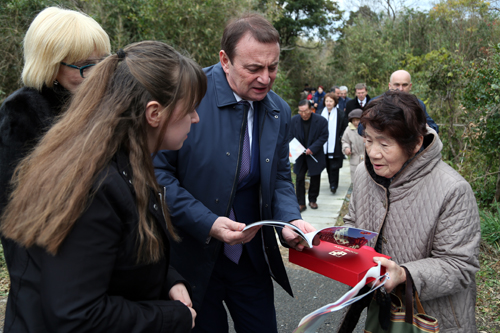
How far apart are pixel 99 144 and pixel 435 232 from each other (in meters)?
1.59

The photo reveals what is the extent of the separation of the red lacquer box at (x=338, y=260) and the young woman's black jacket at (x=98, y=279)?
72 cm

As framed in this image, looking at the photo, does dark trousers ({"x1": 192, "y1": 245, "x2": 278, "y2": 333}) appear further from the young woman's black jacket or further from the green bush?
the green bush

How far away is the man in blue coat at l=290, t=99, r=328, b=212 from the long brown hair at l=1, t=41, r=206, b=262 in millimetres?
6357

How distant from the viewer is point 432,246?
194cm

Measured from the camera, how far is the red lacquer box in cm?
165

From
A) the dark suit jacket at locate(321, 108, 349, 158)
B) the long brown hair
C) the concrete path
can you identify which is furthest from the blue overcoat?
the dark suit jacket at locate(321, 108, 349, 158)

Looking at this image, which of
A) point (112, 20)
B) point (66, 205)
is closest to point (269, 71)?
point (66, 205)

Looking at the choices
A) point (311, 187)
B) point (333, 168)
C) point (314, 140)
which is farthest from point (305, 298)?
point (333, 168)

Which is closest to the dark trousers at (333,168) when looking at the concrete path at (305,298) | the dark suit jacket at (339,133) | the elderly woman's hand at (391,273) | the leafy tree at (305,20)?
the dark suit jacket at (339,133)

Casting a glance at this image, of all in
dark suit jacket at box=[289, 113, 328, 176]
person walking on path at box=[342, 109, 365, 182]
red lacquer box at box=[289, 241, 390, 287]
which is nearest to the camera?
red lacquer box at box=[289, 241, 390, 287]

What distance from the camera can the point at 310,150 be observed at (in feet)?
25.5

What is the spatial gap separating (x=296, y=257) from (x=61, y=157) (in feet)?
4.11

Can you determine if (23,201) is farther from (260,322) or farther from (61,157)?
(260,322)

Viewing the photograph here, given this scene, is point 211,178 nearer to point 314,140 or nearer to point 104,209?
point 104,209
